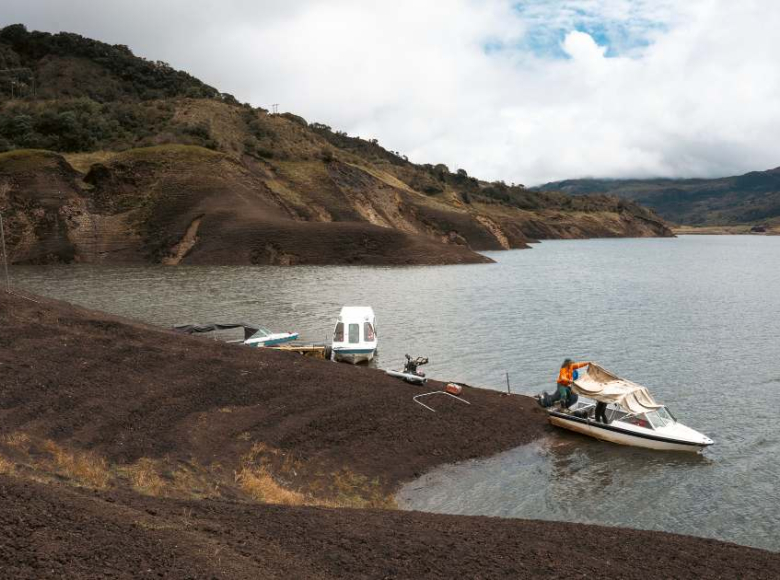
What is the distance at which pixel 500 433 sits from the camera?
2366 cm

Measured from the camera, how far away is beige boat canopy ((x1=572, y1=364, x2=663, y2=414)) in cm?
2389

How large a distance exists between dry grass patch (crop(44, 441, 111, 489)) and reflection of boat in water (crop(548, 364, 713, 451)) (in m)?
16.2

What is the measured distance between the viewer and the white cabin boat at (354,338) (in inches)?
1288

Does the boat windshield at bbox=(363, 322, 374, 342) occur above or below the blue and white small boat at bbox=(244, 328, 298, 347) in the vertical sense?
above

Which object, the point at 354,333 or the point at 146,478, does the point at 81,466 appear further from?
the point at 354,333

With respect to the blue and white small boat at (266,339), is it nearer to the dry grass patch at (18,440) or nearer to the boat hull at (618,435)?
the boat hull at (618,435)

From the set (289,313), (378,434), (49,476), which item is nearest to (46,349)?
(49,476)

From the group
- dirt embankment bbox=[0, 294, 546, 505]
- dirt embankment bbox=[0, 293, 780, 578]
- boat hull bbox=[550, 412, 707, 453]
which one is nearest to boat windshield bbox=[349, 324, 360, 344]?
dirt embankment bbox=[0, 294, 546, 505]

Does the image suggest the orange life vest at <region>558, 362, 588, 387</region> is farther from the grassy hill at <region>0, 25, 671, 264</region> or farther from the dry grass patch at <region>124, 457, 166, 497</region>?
the grassy hill at <region>0, 25, 671, 264</region>

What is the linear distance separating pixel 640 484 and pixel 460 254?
83.7 metres

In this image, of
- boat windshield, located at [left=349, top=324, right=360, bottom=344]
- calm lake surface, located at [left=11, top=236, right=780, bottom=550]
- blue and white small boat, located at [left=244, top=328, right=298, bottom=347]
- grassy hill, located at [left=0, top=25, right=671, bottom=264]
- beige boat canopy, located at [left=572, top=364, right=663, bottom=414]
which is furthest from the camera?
grassy hill, located at [left=0, top=25, right=671, bottom=264]

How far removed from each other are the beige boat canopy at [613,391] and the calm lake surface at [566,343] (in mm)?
1650

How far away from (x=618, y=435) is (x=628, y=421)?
2.56ft

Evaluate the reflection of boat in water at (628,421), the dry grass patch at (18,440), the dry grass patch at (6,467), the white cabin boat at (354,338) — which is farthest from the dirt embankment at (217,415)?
the white cabin boat at (354,338)
